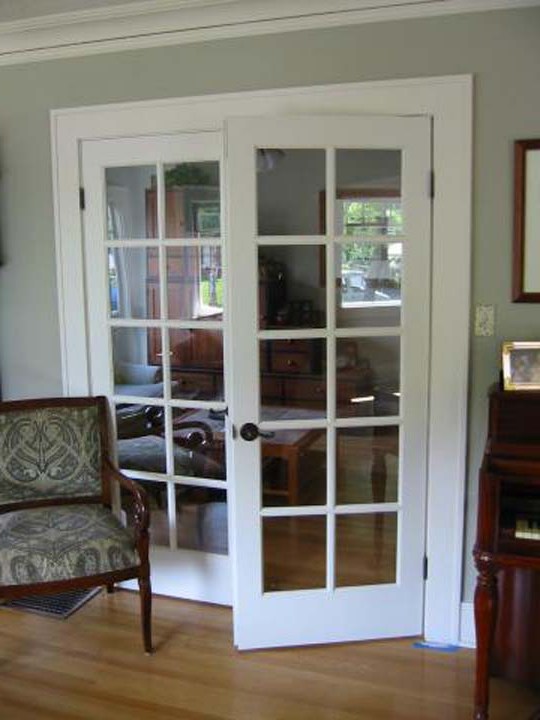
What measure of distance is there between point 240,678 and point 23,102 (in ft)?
8.20

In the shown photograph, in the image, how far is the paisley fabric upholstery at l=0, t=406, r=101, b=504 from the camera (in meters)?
2.90

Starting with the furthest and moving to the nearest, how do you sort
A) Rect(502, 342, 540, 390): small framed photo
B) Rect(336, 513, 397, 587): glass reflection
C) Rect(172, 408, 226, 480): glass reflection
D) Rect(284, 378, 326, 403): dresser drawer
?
Rect(172, 408, 226, 480): glass reflection < Rect(336, 513, 397, 587): glass reflection < Rect(284, 378, 326, 403): dresser drawer < Rect(502, 342, 540, 390): small framed photo

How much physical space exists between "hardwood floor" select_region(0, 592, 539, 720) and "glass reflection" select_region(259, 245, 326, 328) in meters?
1.28

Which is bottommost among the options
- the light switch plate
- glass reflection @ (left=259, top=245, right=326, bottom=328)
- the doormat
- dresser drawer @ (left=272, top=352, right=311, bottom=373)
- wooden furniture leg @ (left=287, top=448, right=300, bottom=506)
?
the doormat

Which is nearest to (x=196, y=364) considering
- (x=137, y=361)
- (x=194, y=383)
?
(x=194, y=383)

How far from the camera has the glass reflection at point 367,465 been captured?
2.67 metres

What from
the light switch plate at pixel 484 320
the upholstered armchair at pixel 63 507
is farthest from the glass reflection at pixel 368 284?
the upholstered armchair at pixel 63 507

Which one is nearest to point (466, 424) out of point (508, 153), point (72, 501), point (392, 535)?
point (392, 535)

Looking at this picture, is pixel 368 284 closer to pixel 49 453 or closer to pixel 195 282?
pixel 195 282

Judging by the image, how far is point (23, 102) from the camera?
2.99m

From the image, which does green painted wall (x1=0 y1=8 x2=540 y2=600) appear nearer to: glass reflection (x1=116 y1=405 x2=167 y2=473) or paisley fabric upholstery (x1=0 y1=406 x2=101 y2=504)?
paisley fabric upholstery (x1=0 y1=406 x2=101 y2=504)

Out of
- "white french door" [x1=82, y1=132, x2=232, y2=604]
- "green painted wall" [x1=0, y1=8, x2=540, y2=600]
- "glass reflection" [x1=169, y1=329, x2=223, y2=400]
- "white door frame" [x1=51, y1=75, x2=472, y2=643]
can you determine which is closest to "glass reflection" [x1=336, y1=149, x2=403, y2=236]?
"white door frame" [x1=51, y1=75, x2=472, y2=643]

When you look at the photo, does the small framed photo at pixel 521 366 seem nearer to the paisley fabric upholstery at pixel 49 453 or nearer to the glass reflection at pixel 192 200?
the glass reflection at pixel 192 200

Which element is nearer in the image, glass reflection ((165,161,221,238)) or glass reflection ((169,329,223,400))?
glass reflection ((165,161,221,238))
